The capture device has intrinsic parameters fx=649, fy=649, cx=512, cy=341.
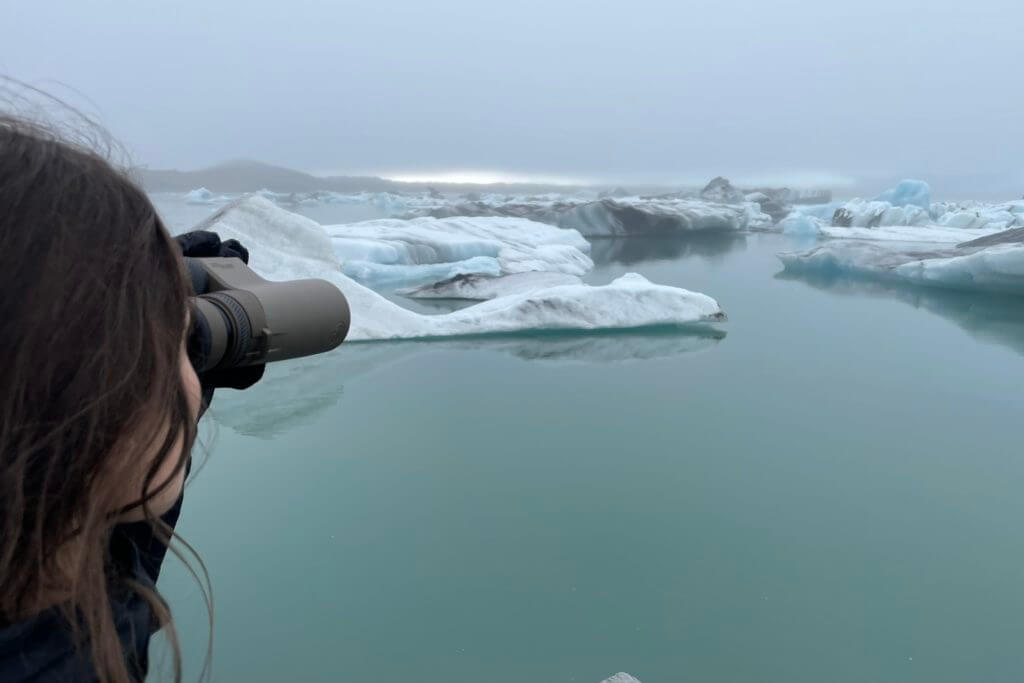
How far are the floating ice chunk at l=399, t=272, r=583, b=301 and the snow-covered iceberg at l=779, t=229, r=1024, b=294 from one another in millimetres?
2819

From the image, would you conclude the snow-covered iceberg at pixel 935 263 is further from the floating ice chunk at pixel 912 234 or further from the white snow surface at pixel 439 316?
the white snow surface at pixel 439 316

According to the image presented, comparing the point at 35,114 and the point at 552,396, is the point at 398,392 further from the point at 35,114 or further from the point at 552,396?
the point at 35,114

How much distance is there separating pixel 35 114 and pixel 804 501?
68.9 inches

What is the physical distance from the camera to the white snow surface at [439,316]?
3219 millimetres

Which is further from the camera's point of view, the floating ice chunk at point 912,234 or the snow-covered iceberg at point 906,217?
the snow-covered iceberg at point 906,217

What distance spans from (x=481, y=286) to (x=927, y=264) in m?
3.72

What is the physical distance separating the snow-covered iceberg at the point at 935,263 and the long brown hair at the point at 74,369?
571 centimetres

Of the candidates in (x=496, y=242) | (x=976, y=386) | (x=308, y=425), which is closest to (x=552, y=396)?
(x=308, y=425)

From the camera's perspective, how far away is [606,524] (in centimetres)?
152

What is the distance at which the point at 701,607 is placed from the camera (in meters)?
1.26

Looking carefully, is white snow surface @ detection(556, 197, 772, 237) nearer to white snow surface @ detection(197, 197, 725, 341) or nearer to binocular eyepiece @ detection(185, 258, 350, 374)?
white snow surface @ detection(197, 197, 725, 341)

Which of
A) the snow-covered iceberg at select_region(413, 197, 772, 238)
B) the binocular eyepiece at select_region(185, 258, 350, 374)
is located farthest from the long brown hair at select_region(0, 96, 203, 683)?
the snow-covered iceberg at select_region(413, 197, 772, 238)

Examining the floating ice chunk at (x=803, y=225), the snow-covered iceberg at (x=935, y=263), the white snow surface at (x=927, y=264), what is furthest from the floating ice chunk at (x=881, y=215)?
the white snow surface at (x=927, y=264)

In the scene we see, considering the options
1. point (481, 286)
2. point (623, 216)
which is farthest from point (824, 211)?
point (481, 286)
